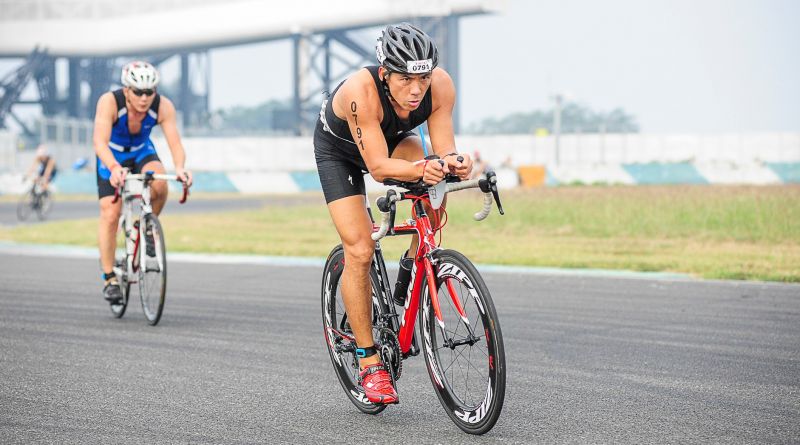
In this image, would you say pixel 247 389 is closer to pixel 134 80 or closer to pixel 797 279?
pixel 134 80

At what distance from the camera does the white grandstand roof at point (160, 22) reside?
5691 cm

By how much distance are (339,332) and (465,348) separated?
104 cm

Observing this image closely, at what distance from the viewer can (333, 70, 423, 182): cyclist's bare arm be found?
15.5ft

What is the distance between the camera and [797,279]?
36.2 ft

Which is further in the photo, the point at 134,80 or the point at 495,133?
the point at 495,133

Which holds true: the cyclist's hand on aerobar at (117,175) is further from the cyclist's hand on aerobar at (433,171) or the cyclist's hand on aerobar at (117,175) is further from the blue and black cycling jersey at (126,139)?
the cyclist's hand on aerobar at (433,171)

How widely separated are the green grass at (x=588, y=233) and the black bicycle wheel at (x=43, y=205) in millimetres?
2512

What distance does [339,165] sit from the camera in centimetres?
519

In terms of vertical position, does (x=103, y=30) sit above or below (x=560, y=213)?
above

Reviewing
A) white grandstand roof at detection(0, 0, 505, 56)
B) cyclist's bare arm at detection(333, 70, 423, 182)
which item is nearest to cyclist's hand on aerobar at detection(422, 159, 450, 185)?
cyclist's bare arm at detection(333, 70, 423, 182)

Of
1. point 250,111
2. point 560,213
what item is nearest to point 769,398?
point 560,213

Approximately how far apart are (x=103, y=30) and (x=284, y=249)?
52.1 metres

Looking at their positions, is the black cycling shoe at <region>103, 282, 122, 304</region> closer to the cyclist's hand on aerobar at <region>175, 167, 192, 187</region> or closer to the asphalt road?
the cyclist's hand on aerobar at <region>175, 167, 192, 187</region>

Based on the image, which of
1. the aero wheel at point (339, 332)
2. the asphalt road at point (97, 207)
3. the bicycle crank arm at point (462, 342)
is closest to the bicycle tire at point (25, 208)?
the asphalt road at point (97, 207)
